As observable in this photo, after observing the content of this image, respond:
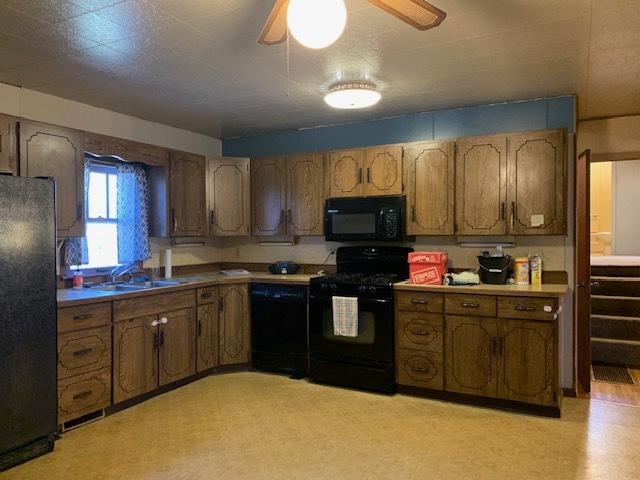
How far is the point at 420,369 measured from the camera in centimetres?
364

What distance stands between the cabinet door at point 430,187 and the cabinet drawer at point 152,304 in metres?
1.95

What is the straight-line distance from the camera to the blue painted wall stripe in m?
3.75

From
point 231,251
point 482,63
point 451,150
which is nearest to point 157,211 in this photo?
point 231,251

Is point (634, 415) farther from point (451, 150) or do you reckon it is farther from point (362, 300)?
point (451, 150)

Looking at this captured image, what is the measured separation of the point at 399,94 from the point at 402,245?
52.7 inches

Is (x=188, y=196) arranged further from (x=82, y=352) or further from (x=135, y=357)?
(x=82, y=352)

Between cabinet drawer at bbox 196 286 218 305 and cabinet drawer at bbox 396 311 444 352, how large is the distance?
1634 mm

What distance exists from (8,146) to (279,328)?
2456 mm

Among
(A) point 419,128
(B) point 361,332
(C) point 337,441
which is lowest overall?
(C) point 337,441

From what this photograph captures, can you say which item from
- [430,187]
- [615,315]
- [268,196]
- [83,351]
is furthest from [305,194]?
[615,315]

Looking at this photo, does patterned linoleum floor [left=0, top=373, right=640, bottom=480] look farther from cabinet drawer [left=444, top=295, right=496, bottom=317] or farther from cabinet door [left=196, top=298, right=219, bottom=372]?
cabinet drawer [left=444, top=295, right=496, bottom=317]

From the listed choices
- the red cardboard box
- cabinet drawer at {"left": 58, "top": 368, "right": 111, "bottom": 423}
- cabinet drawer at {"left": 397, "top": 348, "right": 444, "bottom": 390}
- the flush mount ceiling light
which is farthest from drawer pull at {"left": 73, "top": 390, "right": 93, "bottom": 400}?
the flush mount ceiling light

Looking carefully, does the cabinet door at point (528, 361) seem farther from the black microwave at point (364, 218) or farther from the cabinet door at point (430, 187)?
the black microwave at point (364, 218)

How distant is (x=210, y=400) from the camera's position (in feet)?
11.9
